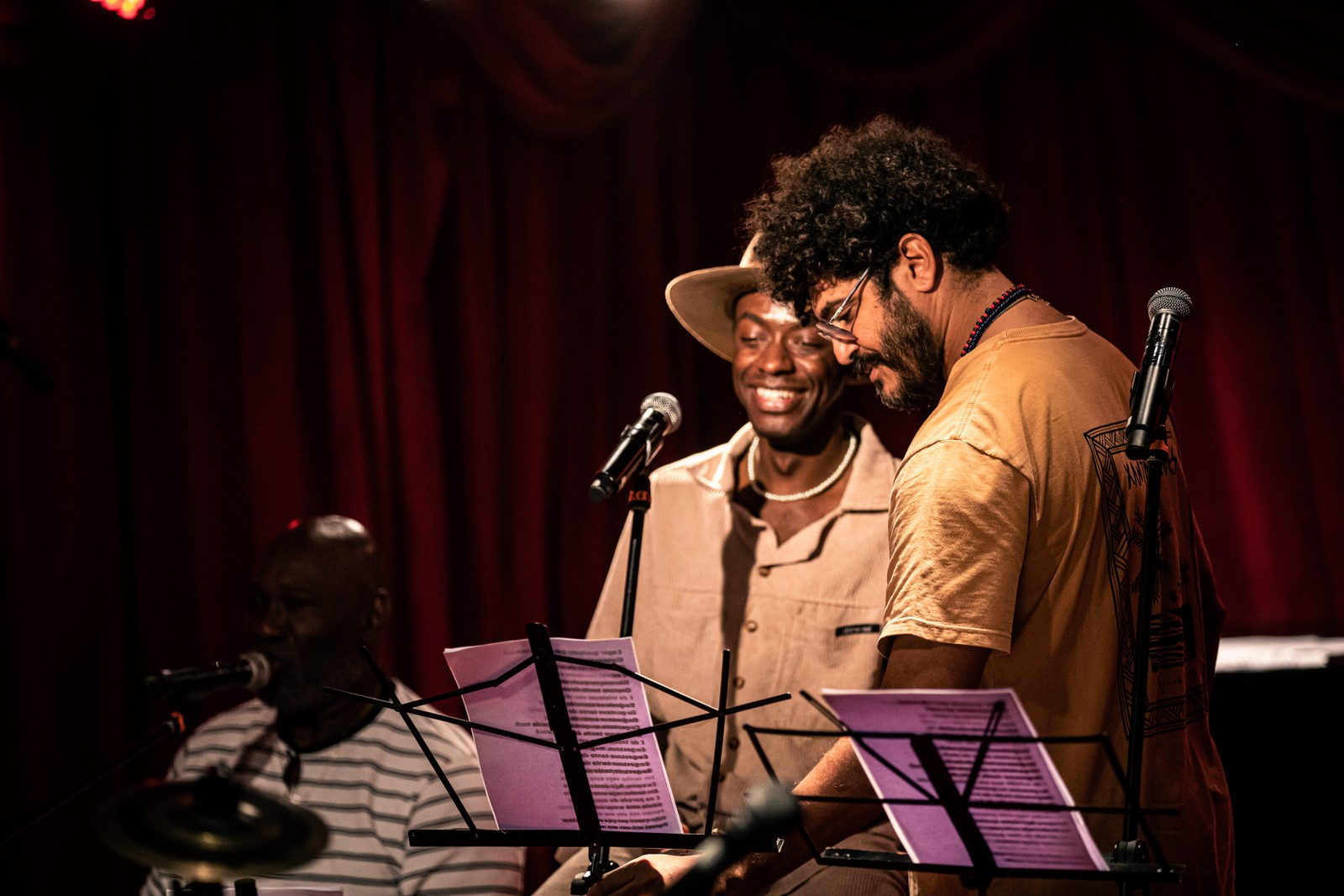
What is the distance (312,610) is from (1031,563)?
8.23 ft

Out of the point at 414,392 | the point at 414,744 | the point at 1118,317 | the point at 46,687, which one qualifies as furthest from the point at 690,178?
the point at 46,687

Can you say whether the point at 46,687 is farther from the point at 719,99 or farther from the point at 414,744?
the point at 719,99

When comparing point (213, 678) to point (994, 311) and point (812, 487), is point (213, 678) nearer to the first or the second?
point (812, 487)

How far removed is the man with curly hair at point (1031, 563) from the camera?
203 cm

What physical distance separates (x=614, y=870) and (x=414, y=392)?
2749 mm

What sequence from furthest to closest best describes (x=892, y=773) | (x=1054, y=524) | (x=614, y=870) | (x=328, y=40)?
(x=328, y=40), (x=614, y=870), (x=1054, y=524), (x=892, y=773)

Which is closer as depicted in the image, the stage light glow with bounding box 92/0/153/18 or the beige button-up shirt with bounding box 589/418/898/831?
the beige button-up shirt with bounding box 589/418/898/831

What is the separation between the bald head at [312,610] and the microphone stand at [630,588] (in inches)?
51.9

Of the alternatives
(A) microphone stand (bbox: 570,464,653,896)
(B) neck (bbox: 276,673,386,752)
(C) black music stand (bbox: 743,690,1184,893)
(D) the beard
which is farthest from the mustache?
(B) neck (bbox: 276,673,386,752)

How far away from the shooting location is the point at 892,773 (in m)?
1.88

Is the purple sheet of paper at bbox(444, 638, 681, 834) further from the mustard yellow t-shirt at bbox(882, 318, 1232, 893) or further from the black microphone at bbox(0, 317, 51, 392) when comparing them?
the black microphone at bbox(0, 317, 51, 392)

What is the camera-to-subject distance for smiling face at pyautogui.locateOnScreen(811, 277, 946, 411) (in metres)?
2.48

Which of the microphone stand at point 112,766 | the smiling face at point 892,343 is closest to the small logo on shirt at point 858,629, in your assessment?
the smiling face at point 892,343

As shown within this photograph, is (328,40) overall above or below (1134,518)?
above
